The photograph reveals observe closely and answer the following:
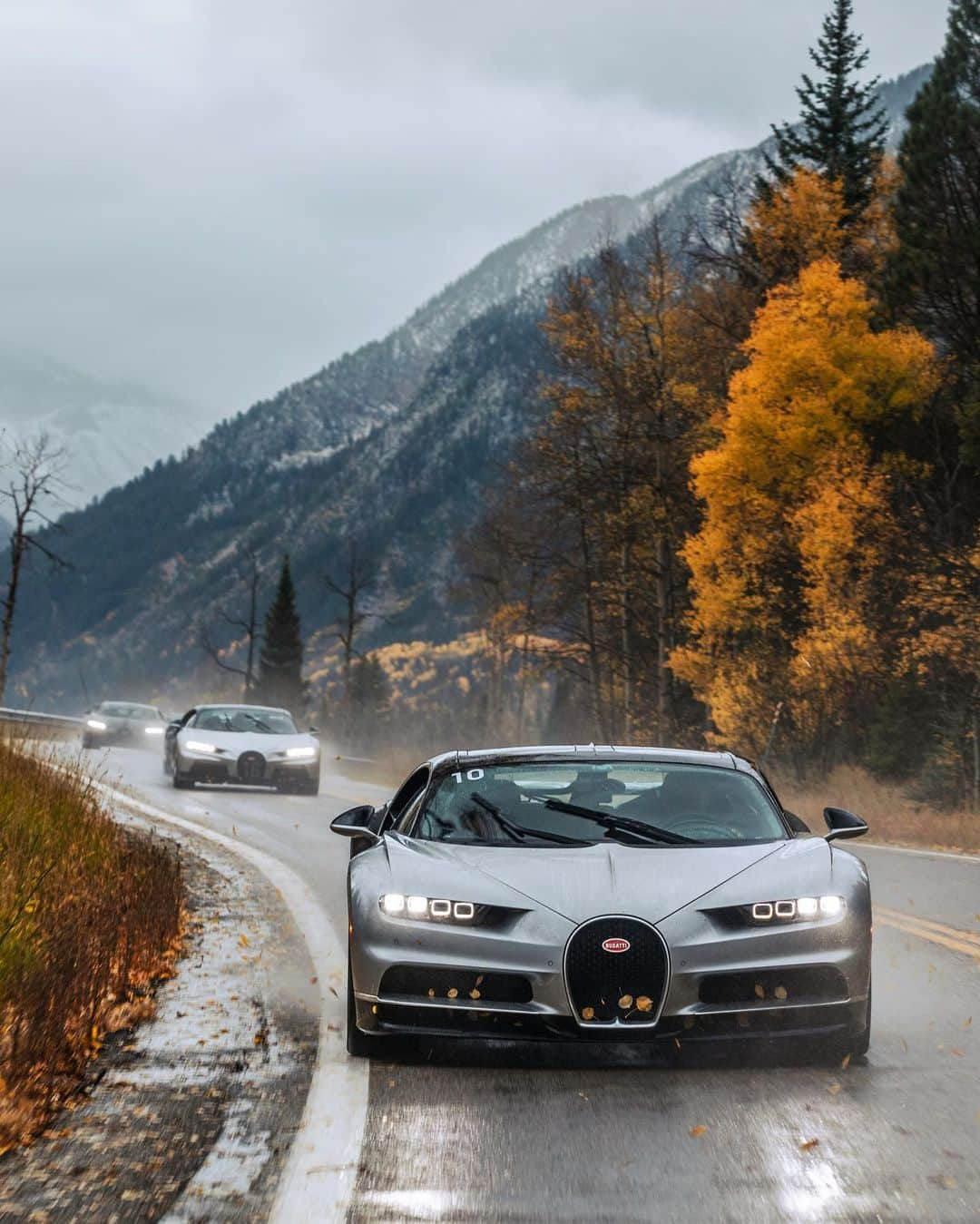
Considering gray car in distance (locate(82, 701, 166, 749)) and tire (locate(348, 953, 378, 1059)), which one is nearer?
tire (locate(348, 953, 378, 1059))

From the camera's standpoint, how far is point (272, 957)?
9.10 meters

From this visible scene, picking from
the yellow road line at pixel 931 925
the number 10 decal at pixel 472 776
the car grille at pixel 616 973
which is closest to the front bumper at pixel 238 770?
the yellow road line at pixel 931 925

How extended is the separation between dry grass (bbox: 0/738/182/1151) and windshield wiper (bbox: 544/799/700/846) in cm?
206

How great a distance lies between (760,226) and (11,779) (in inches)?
1348

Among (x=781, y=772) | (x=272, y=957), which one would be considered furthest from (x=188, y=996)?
(x=781, y=772)

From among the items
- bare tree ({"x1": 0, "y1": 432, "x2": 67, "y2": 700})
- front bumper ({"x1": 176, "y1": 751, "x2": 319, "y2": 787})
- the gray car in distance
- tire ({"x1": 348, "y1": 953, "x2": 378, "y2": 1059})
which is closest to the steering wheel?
tire ({"x1": 348, "y1": 953, "x2": 378, "y2": 1059})

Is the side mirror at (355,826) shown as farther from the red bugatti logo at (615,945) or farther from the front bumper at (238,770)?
the front bumper at (238,770)

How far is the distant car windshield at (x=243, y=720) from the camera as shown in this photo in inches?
985

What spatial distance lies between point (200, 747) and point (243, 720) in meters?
1.20

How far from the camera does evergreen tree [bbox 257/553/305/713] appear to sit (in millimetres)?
108438

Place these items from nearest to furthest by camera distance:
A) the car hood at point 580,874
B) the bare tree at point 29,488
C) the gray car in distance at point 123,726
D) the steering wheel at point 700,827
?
the car hood at point 580,874 < the steering wheel at point 700,827 < the gray car in distance at point 123,726 < the bare tree at point 29,488

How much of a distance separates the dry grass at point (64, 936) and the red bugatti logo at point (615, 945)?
75.6 inches

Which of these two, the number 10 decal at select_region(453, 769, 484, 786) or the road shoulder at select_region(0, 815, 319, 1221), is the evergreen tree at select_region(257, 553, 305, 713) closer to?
the road shoulder at select_region(0, 815, 319, 1221)

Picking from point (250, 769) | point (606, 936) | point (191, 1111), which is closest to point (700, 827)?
point (606, 936)
